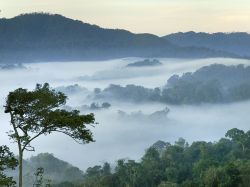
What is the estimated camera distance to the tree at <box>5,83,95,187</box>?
14938 mm

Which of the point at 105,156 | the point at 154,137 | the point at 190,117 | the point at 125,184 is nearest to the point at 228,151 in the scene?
the point at 125,184

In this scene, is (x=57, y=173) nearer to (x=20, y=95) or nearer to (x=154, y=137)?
(x=20, y=95)

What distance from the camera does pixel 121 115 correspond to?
169375 mm

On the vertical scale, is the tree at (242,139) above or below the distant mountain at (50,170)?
above

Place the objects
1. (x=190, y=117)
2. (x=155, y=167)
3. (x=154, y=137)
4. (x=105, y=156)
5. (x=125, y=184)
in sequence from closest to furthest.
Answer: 1. (x=125, y=184)
2. (x=155, y=167)
3. (x=105, y=156)
4. (x=154, y=137)
5. (x=190, y=117)

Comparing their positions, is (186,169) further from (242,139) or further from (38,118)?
(38,118)

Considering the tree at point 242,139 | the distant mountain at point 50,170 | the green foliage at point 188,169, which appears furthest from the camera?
the distant mountain at point 50,170

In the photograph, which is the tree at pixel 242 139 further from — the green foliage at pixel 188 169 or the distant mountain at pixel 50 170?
the distant mountain at pixel 50 170

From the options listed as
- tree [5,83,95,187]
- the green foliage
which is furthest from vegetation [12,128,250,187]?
tree [5,83,95,187]

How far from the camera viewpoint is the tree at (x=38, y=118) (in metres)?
14.9

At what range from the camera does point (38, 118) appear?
15.4 meters

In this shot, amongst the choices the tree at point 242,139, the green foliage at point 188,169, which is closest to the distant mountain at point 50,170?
the green foliage at point 188,169

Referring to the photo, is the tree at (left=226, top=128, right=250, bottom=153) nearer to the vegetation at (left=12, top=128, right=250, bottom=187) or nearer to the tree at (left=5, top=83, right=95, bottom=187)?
the vegetation at (left=12, top=128, right=250, bottom=187)

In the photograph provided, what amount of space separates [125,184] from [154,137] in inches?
3981
